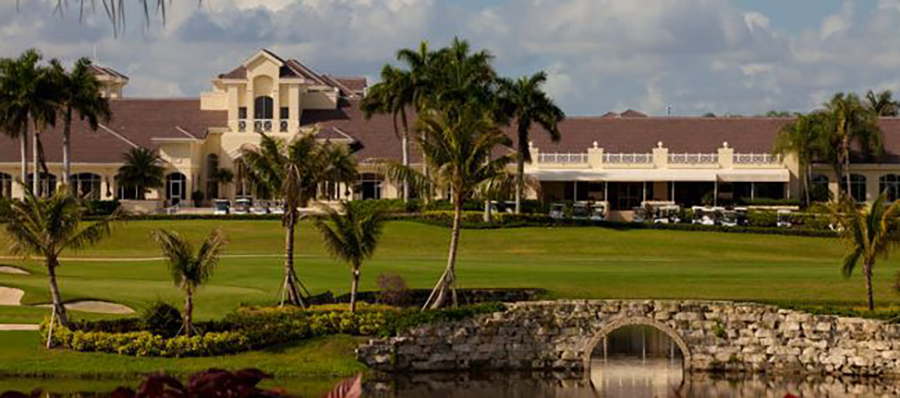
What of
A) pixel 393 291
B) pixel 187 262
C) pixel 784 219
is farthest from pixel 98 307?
pixel 784 219

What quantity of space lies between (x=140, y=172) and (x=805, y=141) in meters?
37.0

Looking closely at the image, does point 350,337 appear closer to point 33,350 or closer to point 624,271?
point 33,350

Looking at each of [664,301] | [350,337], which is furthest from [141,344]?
[664,301]

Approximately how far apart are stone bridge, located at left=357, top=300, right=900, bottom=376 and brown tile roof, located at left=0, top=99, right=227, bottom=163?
158 feet

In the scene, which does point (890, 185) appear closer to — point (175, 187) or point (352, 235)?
point (175, 187)

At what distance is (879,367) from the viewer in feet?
123

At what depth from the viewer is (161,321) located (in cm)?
3550

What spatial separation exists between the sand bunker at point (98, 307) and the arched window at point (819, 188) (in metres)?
51.7

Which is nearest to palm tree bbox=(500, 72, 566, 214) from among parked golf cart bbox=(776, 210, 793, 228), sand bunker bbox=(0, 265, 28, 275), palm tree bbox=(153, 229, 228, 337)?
parked golf cart bbox=(776, 210, 793, 228)

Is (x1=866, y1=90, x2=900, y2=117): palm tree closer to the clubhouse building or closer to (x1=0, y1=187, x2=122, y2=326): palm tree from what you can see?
the clubhouse building

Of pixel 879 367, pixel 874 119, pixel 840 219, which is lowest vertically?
pixel 879 367

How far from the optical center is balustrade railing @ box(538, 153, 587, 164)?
278 feet

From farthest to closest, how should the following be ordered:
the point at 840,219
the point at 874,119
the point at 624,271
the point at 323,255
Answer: the point at 874,119, the point at 323,255, the point at 624,271, the point at 840,219

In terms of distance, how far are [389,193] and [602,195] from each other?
41.0 feet
